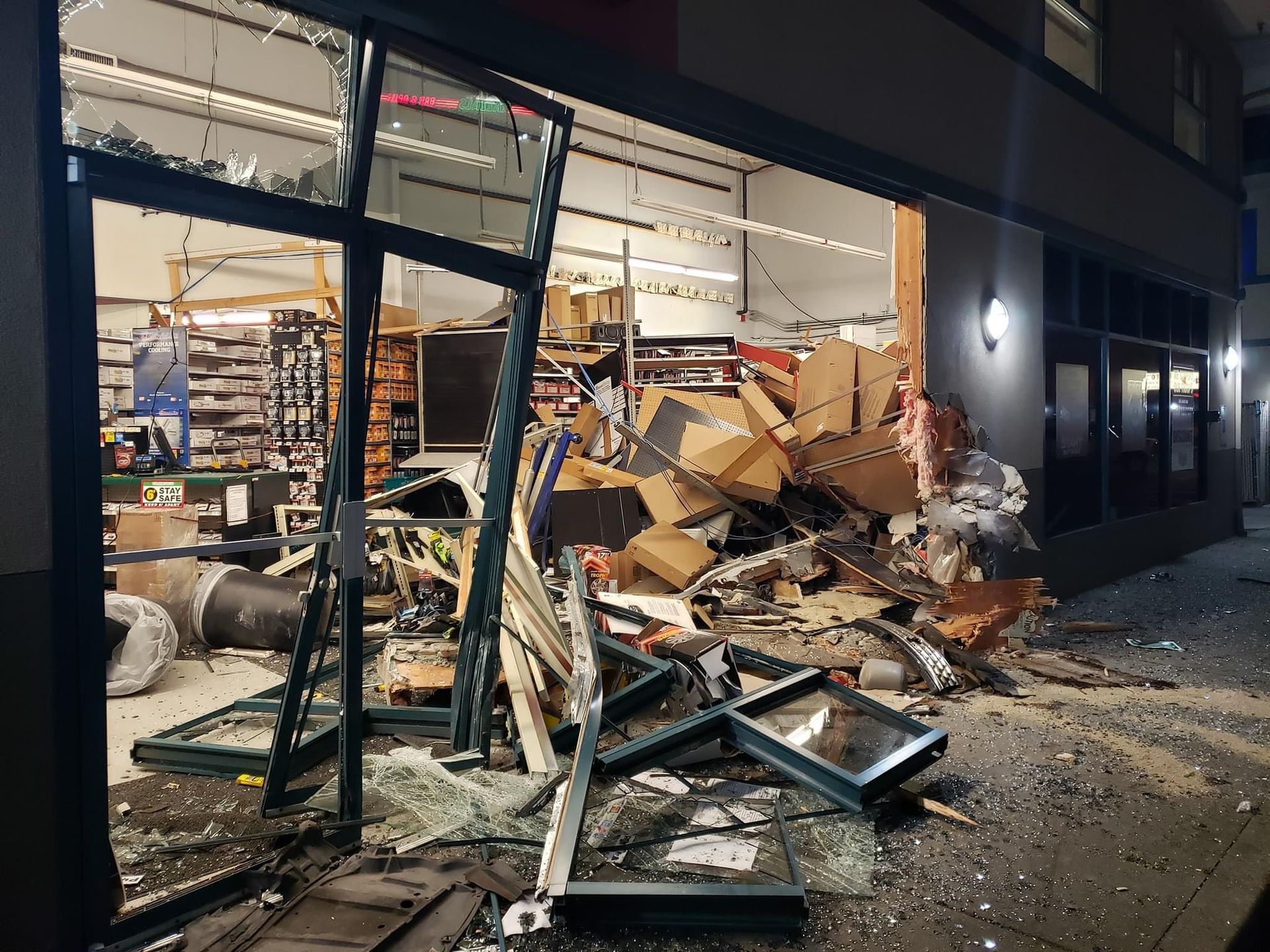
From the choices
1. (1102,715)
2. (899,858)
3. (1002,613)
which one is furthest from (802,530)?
(899,858)

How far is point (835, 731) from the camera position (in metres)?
3.15

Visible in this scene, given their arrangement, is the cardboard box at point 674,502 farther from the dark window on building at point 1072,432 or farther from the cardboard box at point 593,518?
the dark window on building at point 1072,432

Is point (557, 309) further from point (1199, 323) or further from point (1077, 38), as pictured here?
point (1199, 323)

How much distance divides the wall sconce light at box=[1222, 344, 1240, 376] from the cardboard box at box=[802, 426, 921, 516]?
6.73 m

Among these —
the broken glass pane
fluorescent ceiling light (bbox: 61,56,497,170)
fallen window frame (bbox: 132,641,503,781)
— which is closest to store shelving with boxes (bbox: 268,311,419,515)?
fluorescent ceiling light (bbox: 61,56,497,170)

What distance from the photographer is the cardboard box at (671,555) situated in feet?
19.0

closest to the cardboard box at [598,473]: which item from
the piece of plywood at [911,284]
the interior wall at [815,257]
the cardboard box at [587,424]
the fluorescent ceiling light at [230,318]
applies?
the cardboard box at [587,424]

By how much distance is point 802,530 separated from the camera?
6.48m

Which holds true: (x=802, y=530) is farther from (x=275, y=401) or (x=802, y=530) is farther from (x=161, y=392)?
(x=161, y=392)

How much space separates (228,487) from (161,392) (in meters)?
3.35

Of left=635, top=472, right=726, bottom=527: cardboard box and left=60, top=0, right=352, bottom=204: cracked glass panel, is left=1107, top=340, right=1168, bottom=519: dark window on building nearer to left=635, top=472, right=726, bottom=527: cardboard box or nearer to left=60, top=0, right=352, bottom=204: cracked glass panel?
left=635, top=472, right=726, bottom=527: cardboard box

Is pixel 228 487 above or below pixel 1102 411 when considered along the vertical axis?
below

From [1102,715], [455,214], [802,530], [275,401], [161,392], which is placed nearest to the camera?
[455,214]

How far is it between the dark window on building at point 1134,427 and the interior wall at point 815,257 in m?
7.22
